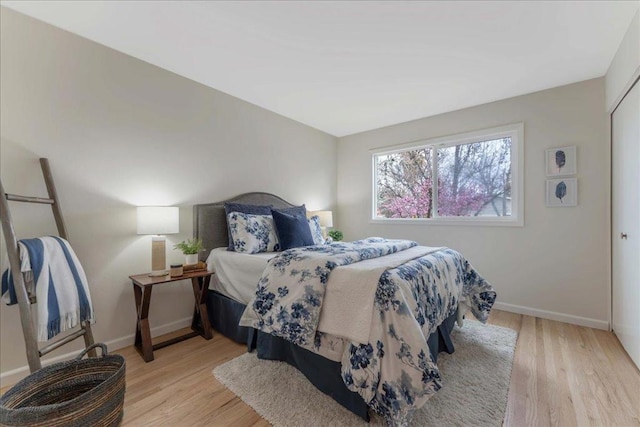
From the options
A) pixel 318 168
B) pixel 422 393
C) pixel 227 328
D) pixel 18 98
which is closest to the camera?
pixel 422 393

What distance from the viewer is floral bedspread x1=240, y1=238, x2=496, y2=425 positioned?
1267 millimetres

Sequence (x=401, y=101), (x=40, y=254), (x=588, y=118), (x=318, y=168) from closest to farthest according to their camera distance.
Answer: (x=40, y=254) < (x=588, y=118) < (x=401, y=101) < (x=318, y=168)

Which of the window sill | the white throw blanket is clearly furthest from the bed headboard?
the window sill

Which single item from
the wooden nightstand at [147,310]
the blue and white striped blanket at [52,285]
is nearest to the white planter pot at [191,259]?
the wooden nightstand at [147,310]

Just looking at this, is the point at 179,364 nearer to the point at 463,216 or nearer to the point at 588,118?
the point at 463,216

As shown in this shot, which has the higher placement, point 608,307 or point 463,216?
point 463,216

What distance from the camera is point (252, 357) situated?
203 cm

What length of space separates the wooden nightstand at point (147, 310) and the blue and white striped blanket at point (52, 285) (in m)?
0.36

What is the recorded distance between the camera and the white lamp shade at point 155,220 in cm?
214

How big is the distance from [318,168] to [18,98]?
3.18 metres

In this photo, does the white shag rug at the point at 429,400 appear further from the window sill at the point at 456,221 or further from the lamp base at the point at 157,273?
the window sill at the point at 456,221

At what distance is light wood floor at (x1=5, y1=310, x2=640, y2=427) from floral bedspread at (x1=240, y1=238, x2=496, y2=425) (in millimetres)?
442

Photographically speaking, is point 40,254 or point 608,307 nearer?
point 40,254

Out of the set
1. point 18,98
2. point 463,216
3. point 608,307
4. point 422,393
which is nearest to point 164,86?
point 18,98
